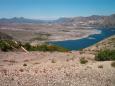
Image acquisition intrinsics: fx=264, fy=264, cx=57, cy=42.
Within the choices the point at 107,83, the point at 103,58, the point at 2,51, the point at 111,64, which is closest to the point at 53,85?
the point at 107,83

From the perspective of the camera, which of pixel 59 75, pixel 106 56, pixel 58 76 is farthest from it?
pixel 106 56

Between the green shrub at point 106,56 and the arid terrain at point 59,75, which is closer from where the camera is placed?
the arid terrain at point 59,75

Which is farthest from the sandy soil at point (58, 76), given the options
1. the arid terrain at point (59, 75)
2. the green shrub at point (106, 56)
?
the green shrub at point (106, 56)

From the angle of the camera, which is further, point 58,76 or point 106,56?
point 106,56

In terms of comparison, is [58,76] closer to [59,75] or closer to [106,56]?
[59,75]

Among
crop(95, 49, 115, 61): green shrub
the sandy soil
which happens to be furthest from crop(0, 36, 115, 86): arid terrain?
crop(95, 49, 115, 61): green shrub

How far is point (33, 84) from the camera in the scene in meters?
15.0

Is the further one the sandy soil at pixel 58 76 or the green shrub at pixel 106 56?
the green shrub at pixel 106 56

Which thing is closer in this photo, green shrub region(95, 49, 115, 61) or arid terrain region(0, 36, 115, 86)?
arid terrain region(0, 36, 115, 86)

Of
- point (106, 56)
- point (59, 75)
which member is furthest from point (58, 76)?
point (106, 56)

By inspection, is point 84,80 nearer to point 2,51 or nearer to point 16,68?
point 16,68

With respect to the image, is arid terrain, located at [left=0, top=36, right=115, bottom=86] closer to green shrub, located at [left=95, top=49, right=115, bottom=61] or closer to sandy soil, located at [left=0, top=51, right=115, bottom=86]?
sandy soil, located at [left=0, top=51, right=115, bottom=86]

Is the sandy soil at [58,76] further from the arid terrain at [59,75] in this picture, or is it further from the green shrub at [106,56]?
the green shrub at [106,56]

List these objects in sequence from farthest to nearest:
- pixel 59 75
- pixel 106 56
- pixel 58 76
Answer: pixel 106 56 < pixel 59 75 < pixel 58 76
